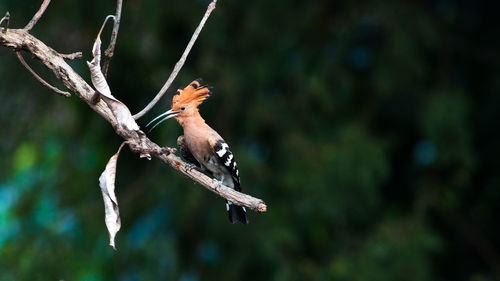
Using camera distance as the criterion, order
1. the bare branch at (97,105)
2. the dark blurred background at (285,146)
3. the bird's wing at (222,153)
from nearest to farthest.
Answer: the bare branch at (97,105)
the bird's wing at (222,153)
the dark blurred background at (285,146)

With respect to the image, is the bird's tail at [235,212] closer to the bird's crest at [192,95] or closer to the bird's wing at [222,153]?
the bird's wing at [222,153]

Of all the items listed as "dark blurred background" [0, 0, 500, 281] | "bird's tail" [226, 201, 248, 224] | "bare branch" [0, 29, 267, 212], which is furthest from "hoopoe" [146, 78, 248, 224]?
"dark blurred background" [0, 0, 500, 281]

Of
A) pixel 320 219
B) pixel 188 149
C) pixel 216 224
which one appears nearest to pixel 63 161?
pixel 216 224

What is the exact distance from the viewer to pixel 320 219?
16.9 feet

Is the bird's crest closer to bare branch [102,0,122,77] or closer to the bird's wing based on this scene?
the bird's wing

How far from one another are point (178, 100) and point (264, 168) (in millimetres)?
2981

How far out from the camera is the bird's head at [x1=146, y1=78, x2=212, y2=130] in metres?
2.16

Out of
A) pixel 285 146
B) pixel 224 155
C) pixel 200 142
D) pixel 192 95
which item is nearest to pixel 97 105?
pixel 192 95

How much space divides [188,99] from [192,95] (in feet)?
0.11

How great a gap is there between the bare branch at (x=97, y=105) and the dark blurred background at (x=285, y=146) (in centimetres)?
318

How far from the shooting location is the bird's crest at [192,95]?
2164 mm

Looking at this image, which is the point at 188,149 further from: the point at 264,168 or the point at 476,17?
the point at 476,17

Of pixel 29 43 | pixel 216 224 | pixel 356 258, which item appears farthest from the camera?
pixel 216 224

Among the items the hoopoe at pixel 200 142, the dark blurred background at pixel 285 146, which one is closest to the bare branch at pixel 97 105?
the hoopoe at pixel 200 142
